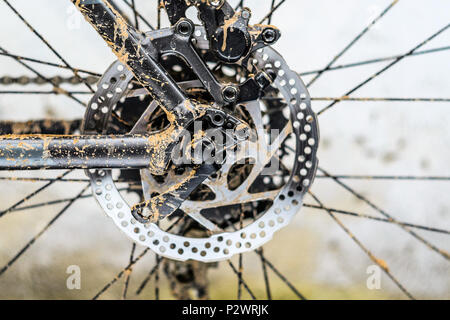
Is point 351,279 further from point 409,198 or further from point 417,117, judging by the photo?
point 417,117

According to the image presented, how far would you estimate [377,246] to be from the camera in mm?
1344

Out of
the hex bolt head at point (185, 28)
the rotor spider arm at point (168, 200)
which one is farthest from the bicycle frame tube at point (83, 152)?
the hex bolt head at point (185, 28)

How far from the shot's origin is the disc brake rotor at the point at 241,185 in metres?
0.74

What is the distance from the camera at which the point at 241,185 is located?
0.78 m

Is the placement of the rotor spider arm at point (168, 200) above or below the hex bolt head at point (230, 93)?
below

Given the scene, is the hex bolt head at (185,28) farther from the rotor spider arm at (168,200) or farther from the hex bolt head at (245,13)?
the rotor spider arm at (168,200)

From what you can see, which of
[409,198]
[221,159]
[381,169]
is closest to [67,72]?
[221,159]

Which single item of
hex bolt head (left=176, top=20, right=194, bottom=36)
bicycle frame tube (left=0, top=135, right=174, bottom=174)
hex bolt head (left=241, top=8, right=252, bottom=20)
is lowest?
bicycle frame tube (left=0, top=135, right=174, bottom=174)

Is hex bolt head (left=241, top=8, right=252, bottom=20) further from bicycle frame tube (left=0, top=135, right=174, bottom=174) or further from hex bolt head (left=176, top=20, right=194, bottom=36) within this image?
bicycle frame tube (left=0, top=135, right=174, bottom=174)

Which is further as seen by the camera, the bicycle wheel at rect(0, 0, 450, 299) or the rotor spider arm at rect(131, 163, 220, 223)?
the bicycle wheel at rect(0, 0, 450, 299)

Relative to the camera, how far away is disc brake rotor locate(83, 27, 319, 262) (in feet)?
2.44

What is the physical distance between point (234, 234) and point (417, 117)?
2.78ft

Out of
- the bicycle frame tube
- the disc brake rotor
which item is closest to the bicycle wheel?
the disc brake rotor

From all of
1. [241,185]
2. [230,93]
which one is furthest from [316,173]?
[230,93]
